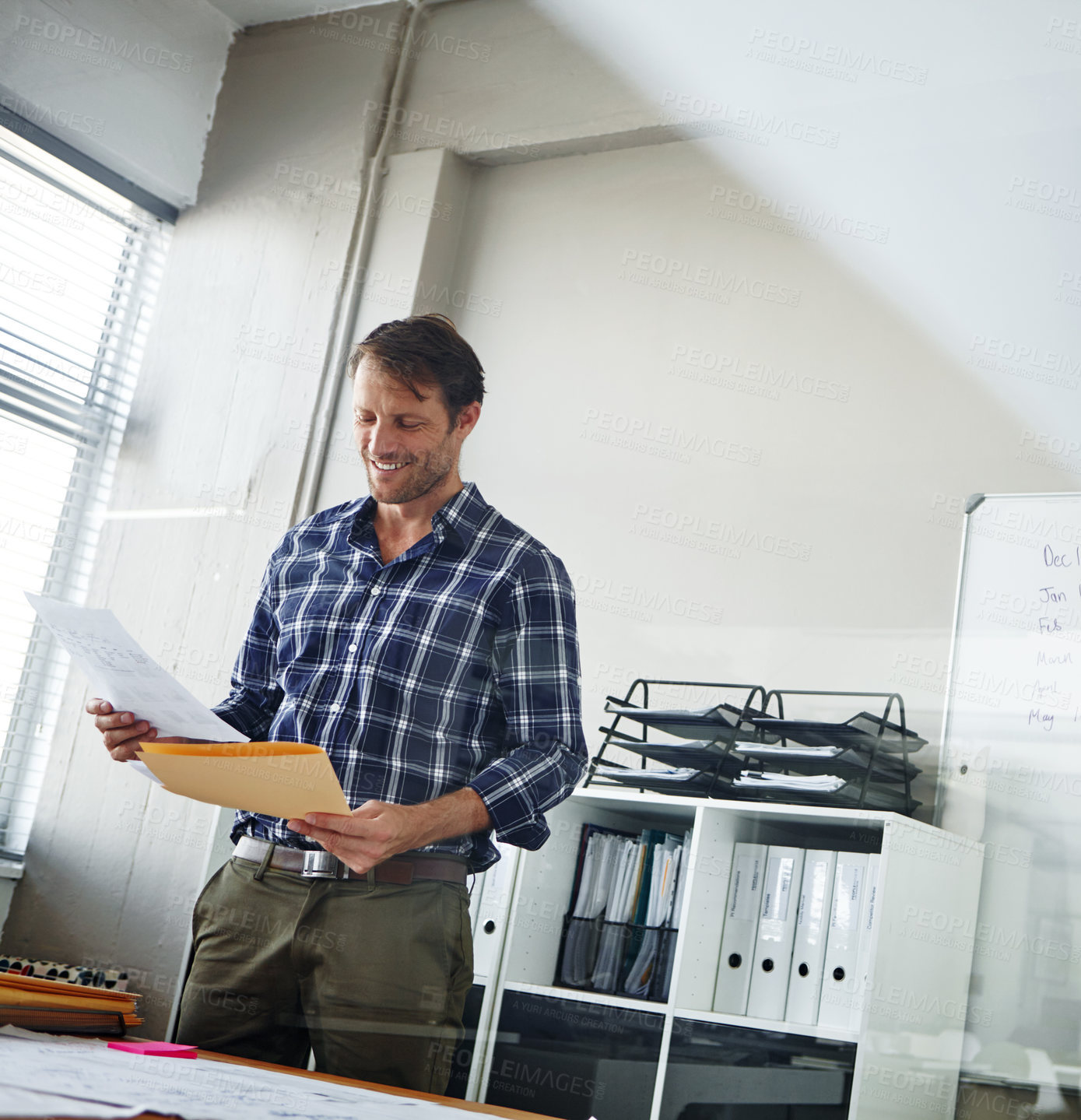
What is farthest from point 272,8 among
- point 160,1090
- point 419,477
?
point 160,1090

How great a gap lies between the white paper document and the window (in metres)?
2.08

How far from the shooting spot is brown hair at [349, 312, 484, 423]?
169 centimetres

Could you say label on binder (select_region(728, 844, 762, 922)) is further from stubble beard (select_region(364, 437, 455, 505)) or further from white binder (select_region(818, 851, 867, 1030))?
stubble beard (select_region(364, 437, 455, 505))

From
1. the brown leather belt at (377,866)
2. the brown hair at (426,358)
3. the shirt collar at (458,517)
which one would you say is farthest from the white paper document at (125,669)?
the brown hair at (426,358)

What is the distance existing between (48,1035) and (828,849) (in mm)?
1591

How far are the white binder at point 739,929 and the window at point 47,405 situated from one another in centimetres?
210

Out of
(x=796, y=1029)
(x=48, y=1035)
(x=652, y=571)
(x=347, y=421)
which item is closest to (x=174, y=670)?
(x=347, y=421)

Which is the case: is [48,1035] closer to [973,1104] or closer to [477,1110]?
[477,1110]

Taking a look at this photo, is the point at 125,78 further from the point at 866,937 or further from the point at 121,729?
the point at 866,937

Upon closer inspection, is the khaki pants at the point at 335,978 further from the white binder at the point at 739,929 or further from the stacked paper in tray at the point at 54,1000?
the white binder at the point at 739,929

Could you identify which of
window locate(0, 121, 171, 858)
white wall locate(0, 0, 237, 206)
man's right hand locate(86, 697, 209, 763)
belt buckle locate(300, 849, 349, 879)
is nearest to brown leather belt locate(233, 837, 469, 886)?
belt buckle locate(300, 849, 349, 879)

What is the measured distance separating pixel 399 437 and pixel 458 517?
0.47ft

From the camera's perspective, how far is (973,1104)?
211cm

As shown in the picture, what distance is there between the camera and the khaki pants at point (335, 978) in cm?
140
